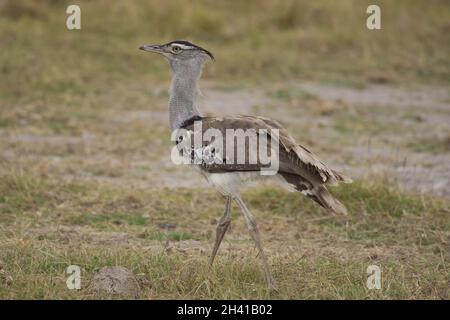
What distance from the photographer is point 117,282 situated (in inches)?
164

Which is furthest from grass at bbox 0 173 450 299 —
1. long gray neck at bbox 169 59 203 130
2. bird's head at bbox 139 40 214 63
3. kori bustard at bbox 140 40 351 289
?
bird's head at bbox 139 40 214 63

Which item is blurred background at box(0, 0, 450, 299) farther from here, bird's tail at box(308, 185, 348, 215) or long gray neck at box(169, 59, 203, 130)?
long gray neck at box(169, 59, 203, 130)

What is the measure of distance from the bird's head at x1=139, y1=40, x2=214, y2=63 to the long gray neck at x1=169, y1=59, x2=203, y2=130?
0.02 m

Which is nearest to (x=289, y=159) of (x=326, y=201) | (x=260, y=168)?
(x=260, y=168)

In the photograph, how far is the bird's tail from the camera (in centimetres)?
424

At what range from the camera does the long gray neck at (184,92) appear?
4.66 m

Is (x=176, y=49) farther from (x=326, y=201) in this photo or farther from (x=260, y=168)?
(x=326, y=201)

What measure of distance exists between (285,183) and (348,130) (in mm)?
3917

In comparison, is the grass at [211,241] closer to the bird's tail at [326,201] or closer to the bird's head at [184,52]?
the bird's tail at [326,201]

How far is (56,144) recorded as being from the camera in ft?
24.2

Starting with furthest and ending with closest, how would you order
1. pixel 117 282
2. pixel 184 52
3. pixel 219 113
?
pixel 219 113, pixel 184 52, pixel 117 282

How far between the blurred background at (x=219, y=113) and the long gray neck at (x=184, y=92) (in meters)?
0.74

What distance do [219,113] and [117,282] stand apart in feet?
14.7
